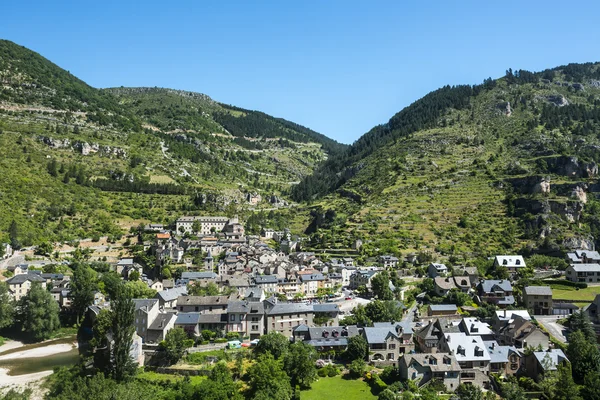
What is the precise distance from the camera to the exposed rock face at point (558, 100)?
191100mm

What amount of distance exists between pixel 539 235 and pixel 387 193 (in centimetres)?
4767

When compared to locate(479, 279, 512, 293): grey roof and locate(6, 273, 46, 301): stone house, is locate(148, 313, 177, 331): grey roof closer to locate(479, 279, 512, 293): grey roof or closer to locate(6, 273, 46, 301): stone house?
locate(6, 273, 46, 301): stone house

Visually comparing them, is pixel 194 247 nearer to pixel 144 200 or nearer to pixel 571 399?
pixel 144 200

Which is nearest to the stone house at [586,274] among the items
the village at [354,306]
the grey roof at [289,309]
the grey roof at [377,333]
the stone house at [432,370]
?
the village at [354,306]

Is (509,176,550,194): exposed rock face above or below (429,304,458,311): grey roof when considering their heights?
above

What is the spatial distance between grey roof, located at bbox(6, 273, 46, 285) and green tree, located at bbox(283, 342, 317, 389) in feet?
149

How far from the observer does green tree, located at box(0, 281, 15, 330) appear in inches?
2393

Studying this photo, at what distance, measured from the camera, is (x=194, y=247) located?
97.2m

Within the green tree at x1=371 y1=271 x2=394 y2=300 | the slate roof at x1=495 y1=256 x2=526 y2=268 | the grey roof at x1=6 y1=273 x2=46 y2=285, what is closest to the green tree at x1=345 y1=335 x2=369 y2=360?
the green tree at x1=371 y1=271 x2=394 y2=300

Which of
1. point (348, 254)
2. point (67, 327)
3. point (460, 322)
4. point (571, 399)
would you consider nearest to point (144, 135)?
point (348, 254)

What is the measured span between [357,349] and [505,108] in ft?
544

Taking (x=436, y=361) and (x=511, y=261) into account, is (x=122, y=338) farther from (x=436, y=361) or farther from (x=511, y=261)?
(x=511, y=261)

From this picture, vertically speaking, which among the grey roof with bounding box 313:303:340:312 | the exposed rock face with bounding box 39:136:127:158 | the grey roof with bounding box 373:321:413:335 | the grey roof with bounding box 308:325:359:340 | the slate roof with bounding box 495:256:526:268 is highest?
the exposed rock face with bounding box 39:136:127:158

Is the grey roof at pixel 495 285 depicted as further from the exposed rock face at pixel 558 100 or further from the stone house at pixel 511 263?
the exposed rock face at pixel 558 100
